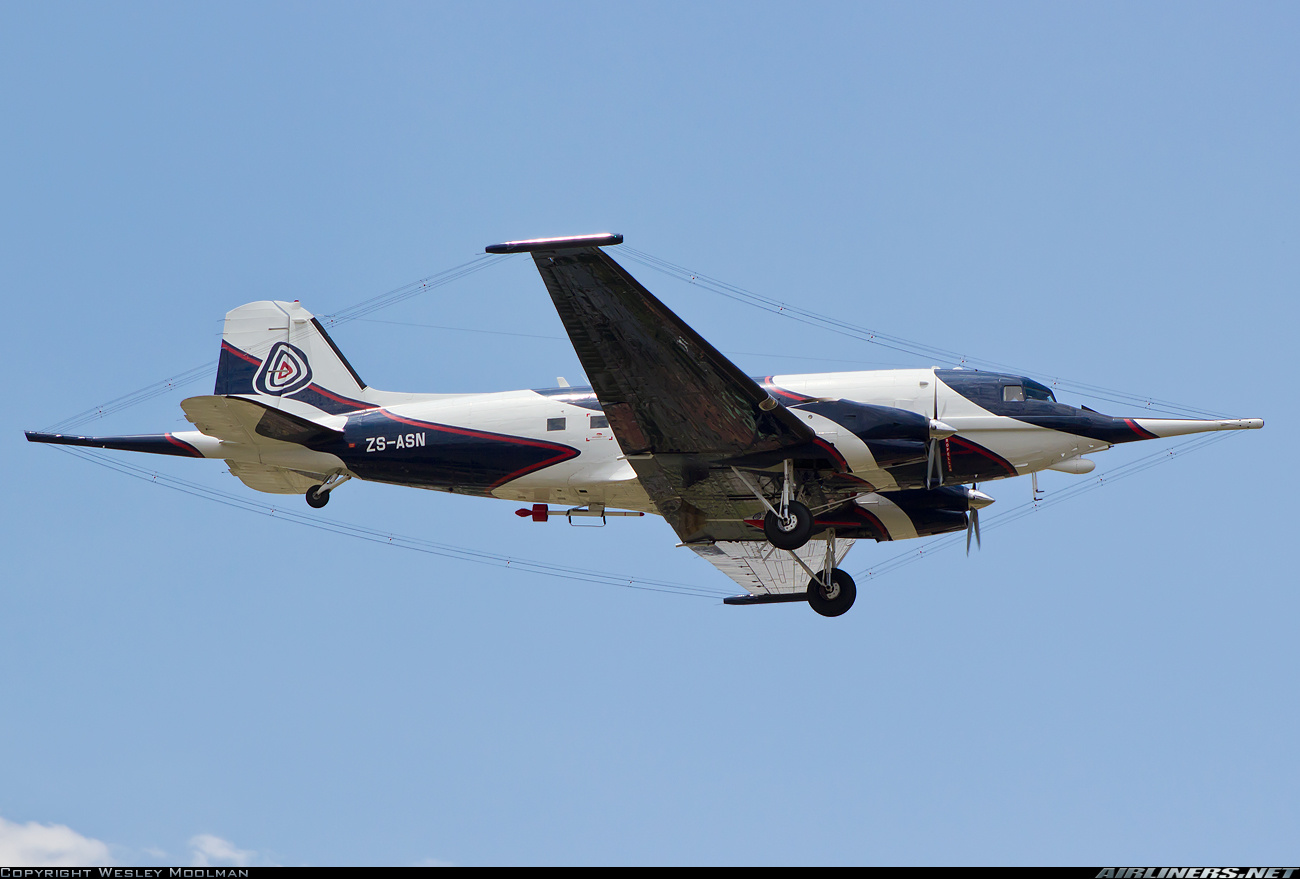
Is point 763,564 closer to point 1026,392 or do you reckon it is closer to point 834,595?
point 834,595

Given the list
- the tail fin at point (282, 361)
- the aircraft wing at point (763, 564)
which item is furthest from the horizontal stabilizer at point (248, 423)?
the aircraft wing at point (763, 564)

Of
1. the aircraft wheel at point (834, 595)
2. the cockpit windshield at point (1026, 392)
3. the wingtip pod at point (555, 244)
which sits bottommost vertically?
the aircraft wheel at point (834, 595)

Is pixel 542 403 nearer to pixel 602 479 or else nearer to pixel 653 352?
pixel 602 479

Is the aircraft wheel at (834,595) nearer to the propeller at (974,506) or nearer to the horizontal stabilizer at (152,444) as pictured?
the propeller at (974,506)

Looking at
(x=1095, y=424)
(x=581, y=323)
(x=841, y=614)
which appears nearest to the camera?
Result: (x=581, y=323)

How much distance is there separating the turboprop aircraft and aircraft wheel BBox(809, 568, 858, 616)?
28mm

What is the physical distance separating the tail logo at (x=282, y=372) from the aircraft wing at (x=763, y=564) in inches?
381

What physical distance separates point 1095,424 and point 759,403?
6230mm

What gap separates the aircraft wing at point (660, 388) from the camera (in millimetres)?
20016

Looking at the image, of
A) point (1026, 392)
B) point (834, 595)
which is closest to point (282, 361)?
point (834, 595)

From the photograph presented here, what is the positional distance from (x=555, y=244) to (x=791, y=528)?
7052mm

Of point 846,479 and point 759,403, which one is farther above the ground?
point 759,403

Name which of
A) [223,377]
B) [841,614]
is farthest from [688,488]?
[223,377]

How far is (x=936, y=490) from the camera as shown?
2672 cm
